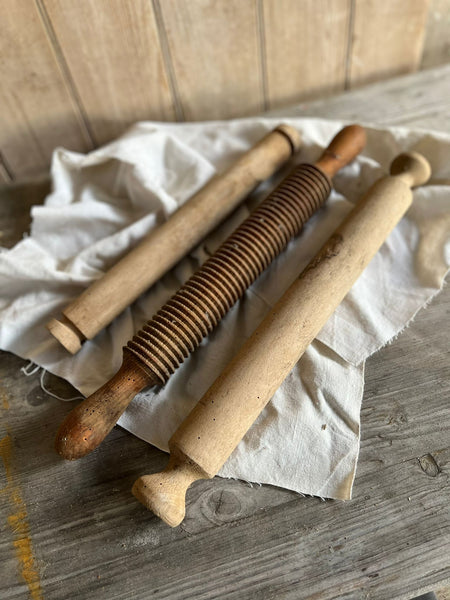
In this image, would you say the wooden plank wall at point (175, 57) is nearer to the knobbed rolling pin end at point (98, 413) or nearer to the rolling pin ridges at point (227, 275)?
the rolling pin ridges at point (227, 275)

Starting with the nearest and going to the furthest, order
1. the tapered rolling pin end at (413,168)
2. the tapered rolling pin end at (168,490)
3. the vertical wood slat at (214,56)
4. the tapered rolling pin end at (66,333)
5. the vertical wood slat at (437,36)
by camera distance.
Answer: the tapered rolling pin end at (168,490), the tapered rolling pin end at (66,333), the tapered rolling pin end at (413,168), the vertical wood slat at (214,56), the vertical wood slat at (437,36)

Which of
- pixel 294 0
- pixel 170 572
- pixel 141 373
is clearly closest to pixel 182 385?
pixel 141 373

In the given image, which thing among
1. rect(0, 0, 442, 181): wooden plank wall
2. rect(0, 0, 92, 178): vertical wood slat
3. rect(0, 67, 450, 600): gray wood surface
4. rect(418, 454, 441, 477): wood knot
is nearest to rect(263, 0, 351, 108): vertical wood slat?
rect(0, 0, 442, 181): wooden plank wall

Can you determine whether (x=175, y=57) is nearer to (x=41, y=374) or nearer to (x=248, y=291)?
(x=248, y=291)

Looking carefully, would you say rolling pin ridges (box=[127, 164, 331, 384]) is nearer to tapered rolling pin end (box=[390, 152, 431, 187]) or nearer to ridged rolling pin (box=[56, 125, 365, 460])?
ridged rolling pin (box=[56, 125, 365, 460])

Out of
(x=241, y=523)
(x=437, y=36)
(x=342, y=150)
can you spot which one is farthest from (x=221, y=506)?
(x=437, y=36)

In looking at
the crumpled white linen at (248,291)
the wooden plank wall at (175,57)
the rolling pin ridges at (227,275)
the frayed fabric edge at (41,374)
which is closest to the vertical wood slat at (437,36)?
the wooden plank wall at (175,57)

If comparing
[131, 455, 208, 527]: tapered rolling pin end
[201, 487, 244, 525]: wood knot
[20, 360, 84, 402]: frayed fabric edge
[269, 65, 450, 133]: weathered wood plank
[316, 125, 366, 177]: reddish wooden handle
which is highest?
[316, 125, 366, 177]: reddish wooden handle
